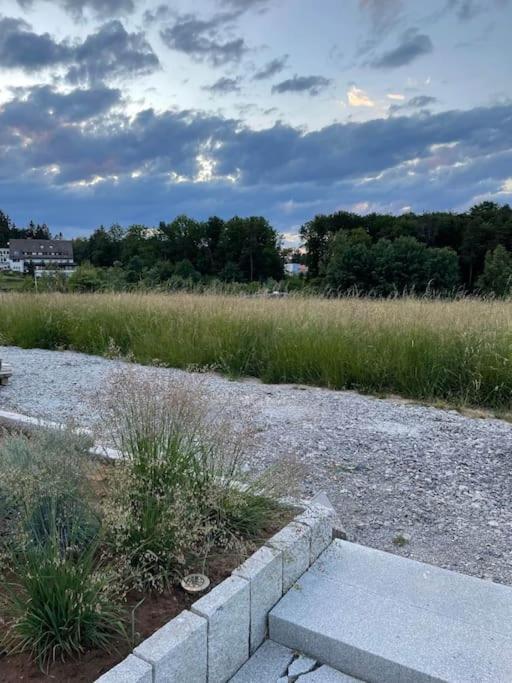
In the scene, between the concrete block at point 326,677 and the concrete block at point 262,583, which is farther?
the concrete block at point 262,583

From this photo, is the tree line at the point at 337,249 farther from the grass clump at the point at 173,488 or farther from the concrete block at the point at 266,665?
the concrete block at the point at 266,665

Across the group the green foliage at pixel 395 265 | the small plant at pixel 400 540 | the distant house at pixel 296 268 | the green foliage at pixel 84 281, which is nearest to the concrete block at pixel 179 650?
the small plant at pixel 400 540

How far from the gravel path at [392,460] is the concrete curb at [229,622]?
1.91 ft

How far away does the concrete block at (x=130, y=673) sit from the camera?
46.6 inches

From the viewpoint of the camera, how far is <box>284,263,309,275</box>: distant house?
62338mm

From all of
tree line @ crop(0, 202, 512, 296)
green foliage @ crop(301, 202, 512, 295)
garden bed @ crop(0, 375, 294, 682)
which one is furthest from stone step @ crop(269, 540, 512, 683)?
tree line @ crop(0, 202, 512, 296)

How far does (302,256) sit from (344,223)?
24.5 feet

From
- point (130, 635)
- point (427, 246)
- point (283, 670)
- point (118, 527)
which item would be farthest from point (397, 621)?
point (427, 246)

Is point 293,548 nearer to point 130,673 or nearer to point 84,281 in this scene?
point 130,673

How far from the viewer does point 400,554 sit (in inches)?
88.3

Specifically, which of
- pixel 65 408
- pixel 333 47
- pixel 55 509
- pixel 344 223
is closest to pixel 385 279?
pixel 344 223

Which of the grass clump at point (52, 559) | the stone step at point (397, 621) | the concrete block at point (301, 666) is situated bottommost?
the concrete block at point (301, 666)

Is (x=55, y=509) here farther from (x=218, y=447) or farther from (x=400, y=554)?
(x=400, y=554)

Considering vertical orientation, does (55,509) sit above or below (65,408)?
above
